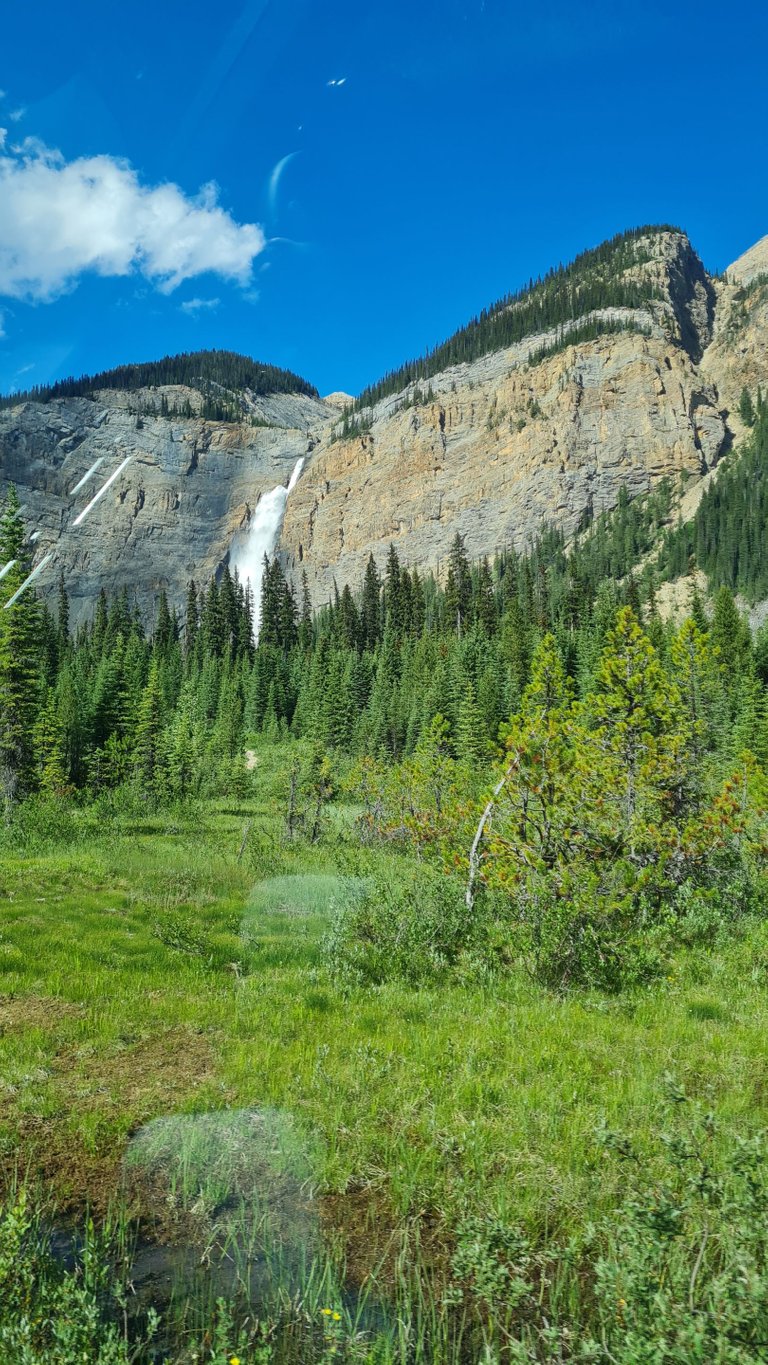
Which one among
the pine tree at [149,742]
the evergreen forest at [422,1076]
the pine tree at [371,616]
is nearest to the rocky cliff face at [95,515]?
the pine tree at [371,616]

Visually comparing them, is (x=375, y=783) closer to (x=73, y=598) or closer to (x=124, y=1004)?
(x=124, y=1004)

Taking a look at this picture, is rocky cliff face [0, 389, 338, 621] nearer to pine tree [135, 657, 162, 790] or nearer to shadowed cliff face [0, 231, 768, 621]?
shadowed cliff face [0, 231, 768, 621]

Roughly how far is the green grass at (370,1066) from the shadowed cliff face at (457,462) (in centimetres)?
16085

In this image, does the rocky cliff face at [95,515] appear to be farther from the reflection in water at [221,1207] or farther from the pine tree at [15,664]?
the reflection in water at [221,1207]

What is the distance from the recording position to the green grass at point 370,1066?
16.2 feet

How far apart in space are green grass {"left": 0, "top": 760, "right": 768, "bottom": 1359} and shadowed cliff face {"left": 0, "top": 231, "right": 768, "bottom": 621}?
161 m

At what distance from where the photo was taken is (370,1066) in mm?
6730

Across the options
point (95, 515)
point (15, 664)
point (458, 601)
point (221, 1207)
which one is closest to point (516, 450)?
point (458, 601)

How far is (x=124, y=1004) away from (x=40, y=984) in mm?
1336

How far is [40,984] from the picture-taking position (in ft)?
28.4

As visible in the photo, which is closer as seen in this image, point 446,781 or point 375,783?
point 446,781

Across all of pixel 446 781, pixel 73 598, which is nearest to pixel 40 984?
pixel 446 781

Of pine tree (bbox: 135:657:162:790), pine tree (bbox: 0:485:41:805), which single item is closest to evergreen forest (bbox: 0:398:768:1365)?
pine tree (bbox: 0:485:41:805)

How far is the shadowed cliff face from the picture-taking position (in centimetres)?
16450
